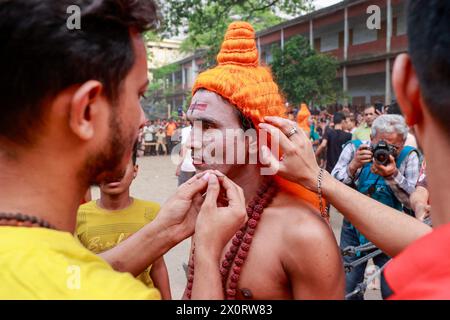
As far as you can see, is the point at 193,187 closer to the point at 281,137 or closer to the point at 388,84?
the point at 281,137

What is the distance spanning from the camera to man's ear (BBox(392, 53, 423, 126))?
3.36ft

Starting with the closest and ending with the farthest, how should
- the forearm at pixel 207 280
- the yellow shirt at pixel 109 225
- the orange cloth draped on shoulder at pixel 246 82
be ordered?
1. the forearm at pixel 207 280
2. the orange cloth draped on shoulder at pixel 246 82
3. the yellow shirt at pixel 109 225

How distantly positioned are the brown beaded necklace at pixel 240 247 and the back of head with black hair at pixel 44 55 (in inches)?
38.6

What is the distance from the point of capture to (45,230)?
1092 mm

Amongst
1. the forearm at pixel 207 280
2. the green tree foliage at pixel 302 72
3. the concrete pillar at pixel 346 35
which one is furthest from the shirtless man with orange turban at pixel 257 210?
the concrete pillar at pixel 346 35

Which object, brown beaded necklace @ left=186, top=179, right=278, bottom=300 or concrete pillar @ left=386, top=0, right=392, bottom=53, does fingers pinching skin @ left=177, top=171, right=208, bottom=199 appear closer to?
brown beaded necklace @ left=186, top=179, right=278, bottom=300

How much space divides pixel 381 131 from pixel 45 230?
3592 mm

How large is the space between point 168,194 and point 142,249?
8.47 metres

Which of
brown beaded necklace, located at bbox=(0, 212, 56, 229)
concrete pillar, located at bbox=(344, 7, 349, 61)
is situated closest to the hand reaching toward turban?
brown beaded necklace, located at bbox=(0, 212, 56, 229)

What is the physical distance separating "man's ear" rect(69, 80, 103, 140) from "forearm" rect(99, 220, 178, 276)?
79 centimetres

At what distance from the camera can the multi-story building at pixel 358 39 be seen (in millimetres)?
18562

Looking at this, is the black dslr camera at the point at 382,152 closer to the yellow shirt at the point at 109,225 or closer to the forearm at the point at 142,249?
the yellow shirt at the point at 109,225

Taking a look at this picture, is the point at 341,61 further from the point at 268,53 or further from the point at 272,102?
the point at 272,102

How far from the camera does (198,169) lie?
7.36ft
